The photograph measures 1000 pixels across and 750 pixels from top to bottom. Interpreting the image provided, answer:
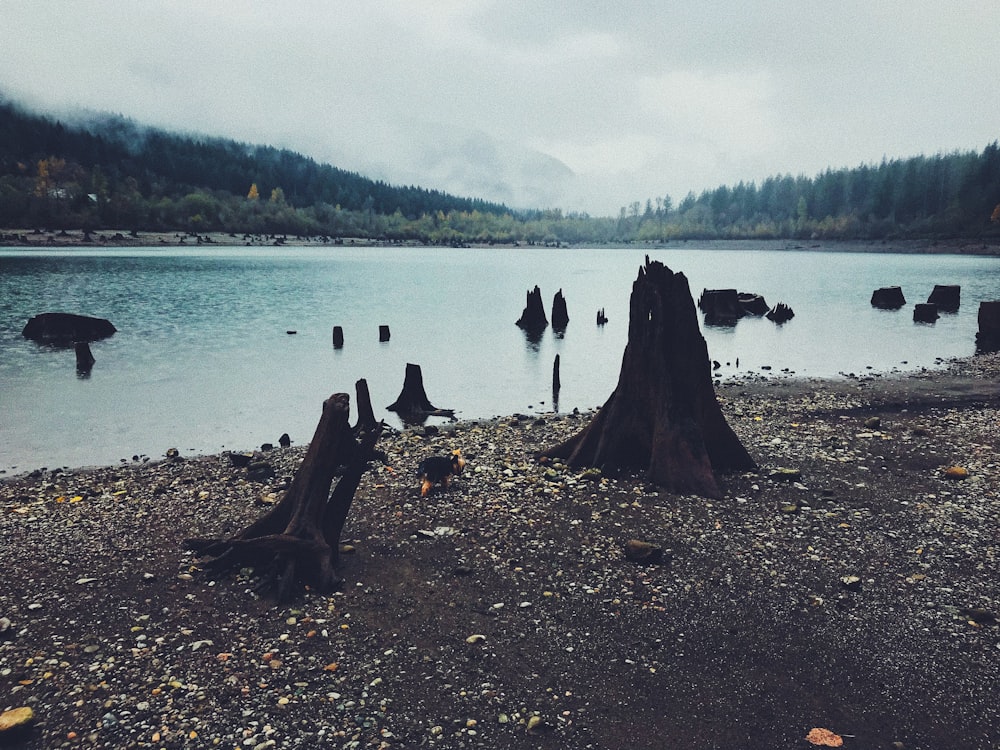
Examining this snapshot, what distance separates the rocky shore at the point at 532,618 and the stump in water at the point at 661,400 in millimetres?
698

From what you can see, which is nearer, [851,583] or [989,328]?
[851,583]

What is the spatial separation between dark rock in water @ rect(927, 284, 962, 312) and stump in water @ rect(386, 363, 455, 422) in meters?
54.0

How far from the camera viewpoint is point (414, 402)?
23.8 meters

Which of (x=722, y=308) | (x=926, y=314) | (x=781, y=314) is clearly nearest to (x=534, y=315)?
(x=722, y=308)

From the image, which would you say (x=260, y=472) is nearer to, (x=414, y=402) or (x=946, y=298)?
(x=414, y=402)

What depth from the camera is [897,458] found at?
1495 centimetres

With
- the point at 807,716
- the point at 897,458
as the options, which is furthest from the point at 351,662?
the point at 897,458

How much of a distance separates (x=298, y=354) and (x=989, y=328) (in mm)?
39593

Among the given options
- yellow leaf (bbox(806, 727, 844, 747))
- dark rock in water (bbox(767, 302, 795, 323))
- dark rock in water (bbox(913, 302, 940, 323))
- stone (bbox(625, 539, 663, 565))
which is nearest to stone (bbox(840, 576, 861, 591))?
stone (bbox(625, 539, 663, 565))

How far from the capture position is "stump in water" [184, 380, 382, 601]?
9.36 m

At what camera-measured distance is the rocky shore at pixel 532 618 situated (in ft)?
22.1

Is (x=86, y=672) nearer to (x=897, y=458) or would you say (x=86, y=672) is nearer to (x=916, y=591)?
(x=916, y=591)

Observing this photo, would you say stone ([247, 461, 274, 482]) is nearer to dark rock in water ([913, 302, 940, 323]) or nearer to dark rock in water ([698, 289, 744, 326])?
dark rock in water ([698, 289, 744, 326])

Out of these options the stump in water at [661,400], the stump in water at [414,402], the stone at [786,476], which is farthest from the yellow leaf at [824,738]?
the stump in water at [414,402]
